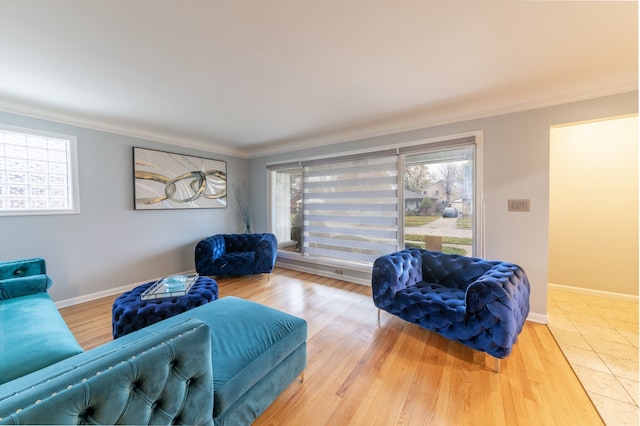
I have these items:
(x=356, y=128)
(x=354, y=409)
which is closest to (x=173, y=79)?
(x=356, y=128)

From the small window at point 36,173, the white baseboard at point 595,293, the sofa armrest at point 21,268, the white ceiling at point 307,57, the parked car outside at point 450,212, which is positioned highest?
the white ceiling at point 307,57

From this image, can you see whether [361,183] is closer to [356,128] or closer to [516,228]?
[356,128]

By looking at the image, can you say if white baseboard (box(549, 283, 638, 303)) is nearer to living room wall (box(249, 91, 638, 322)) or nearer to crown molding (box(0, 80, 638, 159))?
living room wall (box(249, 91, 638, 322))

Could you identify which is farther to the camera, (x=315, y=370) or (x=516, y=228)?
(x=516, y=228)

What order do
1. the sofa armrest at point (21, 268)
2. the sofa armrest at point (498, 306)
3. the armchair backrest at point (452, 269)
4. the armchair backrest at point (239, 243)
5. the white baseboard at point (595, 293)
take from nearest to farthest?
the sofa armrest at point (498, 306) → the sofa armrest at point (21, 268) → the armchair backrest at point (452, 269) → the white baseboard at point (595, 293) → the armchair backrest at point (239, 243)

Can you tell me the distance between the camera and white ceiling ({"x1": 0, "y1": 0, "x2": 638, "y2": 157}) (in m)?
1.45

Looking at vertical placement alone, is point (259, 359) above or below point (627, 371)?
above

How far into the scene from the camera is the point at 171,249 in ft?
13.0

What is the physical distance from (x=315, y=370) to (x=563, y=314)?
2.94m

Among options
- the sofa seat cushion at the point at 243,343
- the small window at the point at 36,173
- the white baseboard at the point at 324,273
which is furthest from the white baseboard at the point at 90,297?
→ the sofa seat cushion at the point at 243,343

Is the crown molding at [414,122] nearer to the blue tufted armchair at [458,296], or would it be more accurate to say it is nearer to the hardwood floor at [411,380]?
the blue tufted armchair at [458,296]

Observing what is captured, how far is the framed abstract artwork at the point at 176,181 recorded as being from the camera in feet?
11.8

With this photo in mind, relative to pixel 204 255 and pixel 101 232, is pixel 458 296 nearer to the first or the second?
pixel 204 255

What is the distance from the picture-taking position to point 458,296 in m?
2.20
